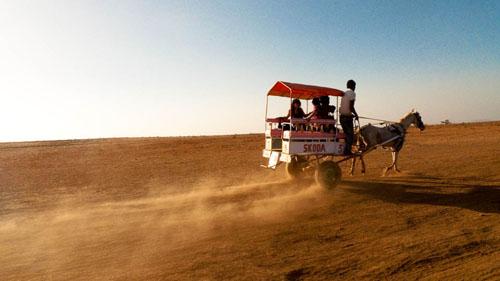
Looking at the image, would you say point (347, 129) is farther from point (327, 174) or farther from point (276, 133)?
point (276, 133)

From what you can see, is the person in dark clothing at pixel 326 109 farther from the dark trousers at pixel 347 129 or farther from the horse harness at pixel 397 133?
the horse harness at pixel 397 133

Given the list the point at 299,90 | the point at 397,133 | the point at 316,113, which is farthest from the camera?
the point at 397,133

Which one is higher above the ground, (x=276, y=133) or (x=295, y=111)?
(x=295, y=111)

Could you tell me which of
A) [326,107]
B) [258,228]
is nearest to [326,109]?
[326,107]

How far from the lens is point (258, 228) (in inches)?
324

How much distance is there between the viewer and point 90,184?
1485 cm

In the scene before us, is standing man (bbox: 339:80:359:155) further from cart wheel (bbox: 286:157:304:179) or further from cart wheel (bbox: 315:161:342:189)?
cart wheel (bbox: 286:157:304:179)

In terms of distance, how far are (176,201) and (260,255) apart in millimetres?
4420

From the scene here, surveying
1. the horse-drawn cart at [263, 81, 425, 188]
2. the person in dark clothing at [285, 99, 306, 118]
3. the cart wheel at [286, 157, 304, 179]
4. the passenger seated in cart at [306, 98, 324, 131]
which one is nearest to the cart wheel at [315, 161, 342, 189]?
the horse-drawn cart at [263, 81, 425, 188]

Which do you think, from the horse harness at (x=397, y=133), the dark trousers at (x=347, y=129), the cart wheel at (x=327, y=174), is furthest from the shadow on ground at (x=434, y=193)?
the horse harness at (x=397, y=133)

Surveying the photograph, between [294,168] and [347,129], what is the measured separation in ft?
7.68

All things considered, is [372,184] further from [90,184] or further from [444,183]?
[90,184]

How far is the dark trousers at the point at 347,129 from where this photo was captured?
38.3 ft

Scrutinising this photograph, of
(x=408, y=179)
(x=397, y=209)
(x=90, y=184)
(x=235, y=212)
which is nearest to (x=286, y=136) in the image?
(x=235, y=212)
